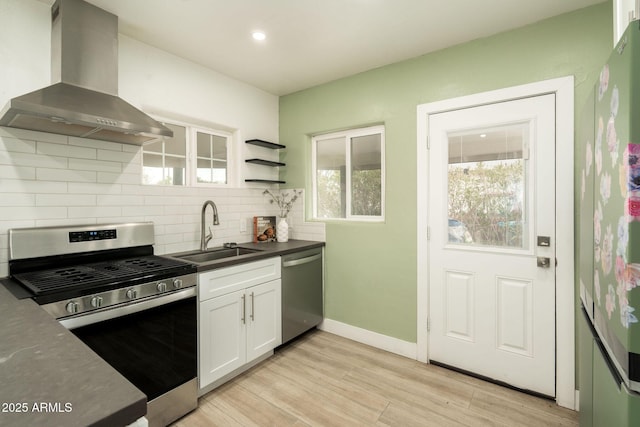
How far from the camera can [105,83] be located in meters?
1.93

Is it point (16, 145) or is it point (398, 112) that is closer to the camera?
point (16, 145)

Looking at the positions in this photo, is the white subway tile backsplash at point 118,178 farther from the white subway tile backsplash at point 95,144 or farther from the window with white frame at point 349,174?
the window with white frame at point 349,174

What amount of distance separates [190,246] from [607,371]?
2619 mm

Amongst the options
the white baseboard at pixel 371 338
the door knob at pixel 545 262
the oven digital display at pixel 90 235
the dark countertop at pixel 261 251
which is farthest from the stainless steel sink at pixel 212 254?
the door knob at pixel 545 262

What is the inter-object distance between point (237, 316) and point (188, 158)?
1.46 m

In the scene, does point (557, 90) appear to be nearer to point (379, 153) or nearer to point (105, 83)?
point (379, 153)

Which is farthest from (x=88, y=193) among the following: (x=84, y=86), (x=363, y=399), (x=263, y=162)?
(x=363, y=399)

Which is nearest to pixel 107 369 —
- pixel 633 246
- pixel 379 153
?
pixel 633 246

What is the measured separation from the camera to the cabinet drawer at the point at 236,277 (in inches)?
80.5

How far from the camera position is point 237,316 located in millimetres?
2268

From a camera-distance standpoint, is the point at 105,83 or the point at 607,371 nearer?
the point at 607,371

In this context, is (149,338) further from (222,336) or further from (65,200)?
(65,200)

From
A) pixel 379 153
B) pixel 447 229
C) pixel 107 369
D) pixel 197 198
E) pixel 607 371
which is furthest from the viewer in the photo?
pixel 379 153

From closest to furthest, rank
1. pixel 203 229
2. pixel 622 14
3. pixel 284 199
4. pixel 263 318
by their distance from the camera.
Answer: pixel 622 14 → pixel 263 318 → pixel 203 229 → pixel 284 199
